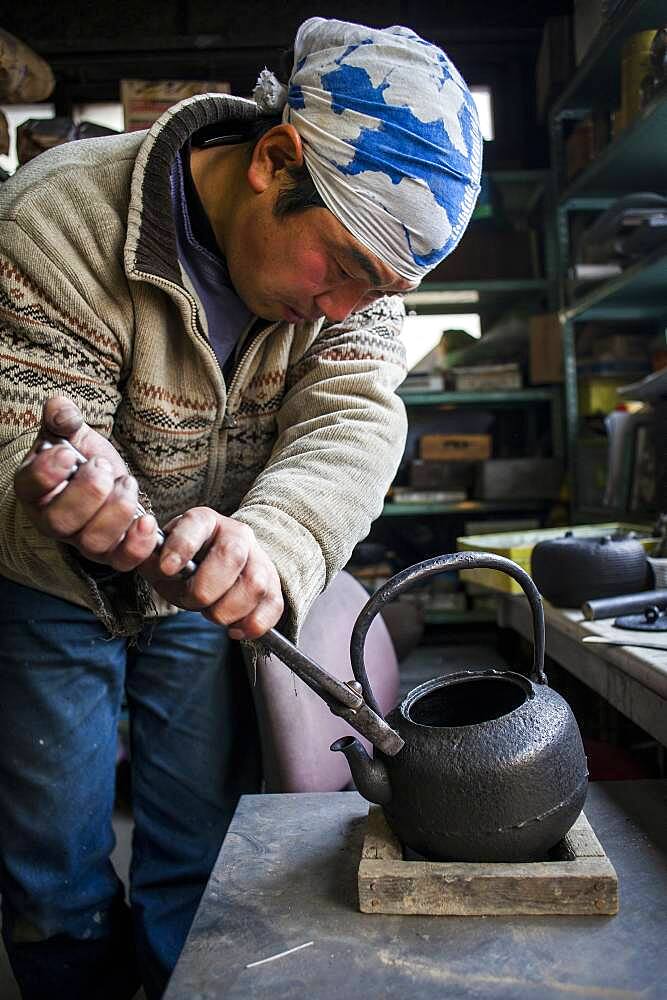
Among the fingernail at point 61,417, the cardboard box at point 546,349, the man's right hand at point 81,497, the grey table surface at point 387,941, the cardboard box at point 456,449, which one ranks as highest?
the fingernail at point 61,417

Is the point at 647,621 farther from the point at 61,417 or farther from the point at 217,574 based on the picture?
the point at 61,417

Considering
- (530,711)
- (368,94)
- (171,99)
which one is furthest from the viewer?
(171,99)

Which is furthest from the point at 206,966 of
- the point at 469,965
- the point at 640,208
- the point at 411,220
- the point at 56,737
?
the point at 640,208

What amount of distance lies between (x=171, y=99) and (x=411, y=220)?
119 inches

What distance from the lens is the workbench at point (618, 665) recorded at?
1335 mm

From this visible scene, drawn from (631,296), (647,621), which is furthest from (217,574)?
(631,296)

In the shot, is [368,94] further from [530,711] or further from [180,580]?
[530,711]

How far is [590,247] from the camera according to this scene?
3.32 m

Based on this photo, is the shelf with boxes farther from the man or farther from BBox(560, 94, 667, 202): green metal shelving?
the man

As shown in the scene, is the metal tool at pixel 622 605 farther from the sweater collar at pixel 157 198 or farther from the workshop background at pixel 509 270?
the sweater collar at pixel 157 198

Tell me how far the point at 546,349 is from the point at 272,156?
285cm

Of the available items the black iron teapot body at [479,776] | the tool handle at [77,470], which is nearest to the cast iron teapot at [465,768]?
the black iron teapot body at [479,776]

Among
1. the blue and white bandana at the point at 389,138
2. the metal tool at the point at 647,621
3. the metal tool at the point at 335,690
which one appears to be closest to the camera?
the metal tool at the point at 335,690

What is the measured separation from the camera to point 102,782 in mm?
1470
